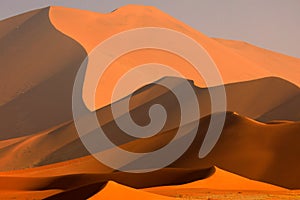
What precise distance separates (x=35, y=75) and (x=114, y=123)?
22.5 m

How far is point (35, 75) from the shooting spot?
66062 millimetres

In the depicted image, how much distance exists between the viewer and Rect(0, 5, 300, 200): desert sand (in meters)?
21.8

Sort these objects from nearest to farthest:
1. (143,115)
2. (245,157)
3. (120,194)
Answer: (120,194) < (245,157) < (143,115)

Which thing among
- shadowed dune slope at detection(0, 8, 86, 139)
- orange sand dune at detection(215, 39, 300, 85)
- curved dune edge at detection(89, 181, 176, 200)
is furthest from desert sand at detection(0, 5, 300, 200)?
orange sand dune at detection(215, 39, 300, 85)

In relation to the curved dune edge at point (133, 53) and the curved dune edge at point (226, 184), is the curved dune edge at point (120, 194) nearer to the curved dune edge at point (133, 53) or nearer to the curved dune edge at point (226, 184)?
the curved dune edge at point (226, 184)

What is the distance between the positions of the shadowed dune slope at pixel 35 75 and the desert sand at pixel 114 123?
13 centimetres

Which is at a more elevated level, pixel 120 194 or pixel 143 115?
pixel 120 194

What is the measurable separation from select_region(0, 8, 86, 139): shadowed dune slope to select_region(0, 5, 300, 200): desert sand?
0.44 ft

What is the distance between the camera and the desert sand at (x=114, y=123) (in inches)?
859

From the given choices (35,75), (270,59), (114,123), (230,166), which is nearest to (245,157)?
→ (230,166)

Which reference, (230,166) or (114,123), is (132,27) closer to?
(114,123)

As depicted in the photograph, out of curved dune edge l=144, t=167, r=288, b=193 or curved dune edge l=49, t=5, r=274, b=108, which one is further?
curved dune edge l=49, t=5, r=274, b=108

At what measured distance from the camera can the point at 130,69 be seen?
68.8 meters

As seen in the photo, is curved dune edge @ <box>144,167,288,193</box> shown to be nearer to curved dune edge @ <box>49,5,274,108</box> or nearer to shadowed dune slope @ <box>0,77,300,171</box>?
shadowed dune slope @ <box>0,77,300,171</box>
